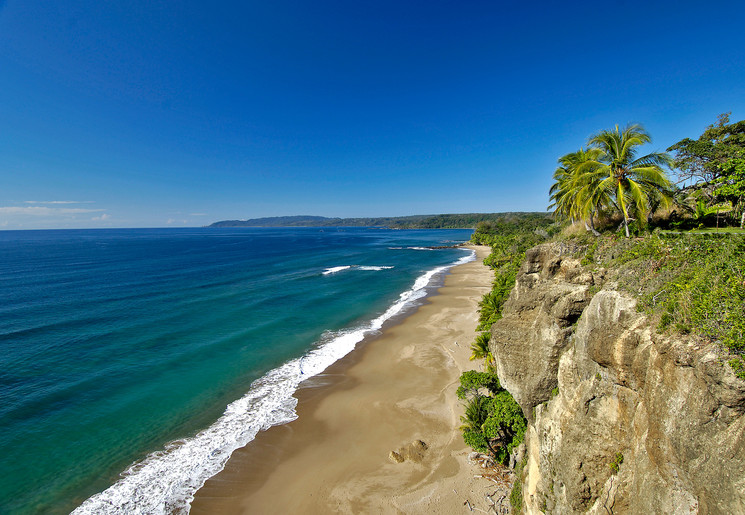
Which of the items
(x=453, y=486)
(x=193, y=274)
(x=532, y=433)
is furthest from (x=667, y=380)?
(x=193, y=274)

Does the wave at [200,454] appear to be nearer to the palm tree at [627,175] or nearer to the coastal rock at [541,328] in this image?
the coastal rock at [541,328]

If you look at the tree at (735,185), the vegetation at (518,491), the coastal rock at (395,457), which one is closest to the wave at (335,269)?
the coastal rock at (395,457)

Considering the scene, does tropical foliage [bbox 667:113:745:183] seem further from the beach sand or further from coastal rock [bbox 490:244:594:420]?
the beach sand

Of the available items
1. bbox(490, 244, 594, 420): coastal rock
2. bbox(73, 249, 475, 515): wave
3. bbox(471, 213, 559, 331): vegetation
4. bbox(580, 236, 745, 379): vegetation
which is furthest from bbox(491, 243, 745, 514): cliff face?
bbox(73, 249, 475, 515): wave

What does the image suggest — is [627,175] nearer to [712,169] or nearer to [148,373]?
[712,169]

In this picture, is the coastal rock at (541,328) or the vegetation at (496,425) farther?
the vegetation at (496,425)

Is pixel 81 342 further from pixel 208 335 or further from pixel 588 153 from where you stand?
pixel 588 153
